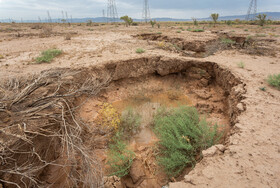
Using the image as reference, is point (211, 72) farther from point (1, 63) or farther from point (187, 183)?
point (1, 63)

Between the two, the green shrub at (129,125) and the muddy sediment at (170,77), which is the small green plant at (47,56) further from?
the green shrub at (129,125)

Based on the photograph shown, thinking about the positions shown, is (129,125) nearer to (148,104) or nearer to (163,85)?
(148,104)

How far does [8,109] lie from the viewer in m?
2.41

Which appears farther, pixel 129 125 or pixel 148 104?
pixel 148 104

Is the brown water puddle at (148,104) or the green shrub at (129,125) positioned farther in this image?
the brown water puddle at (148,104)

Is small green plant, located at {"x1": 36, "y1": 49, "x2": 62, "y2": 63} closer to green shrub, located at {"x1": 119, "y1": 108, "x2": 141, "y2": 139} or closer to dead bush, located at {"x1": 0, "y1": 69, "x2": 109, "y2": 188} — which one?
dead bush, located at {"x1": 0, "y1": 69, "x2": 109, "y2": 188}

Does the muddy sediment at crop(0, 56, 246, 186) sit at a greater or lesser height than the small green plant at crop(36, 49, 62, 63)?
lesser

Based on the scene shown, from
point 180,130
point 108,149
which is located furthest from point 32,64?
Answer: point 180,130

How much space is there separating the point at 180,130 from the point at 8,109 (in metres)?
3.54

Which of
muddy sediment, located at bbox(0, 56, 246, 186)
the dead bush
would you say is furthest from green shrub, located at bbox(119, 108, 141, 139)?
the dead bush

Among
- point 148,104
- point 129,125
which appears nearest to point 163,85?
point 148,104

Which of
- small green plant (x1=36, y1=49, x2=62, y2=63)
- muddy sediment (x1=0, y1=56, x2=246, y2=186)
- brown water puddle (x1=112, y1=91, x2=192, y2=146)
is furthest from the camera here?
small green plant (x1=36, y1=49, x2=62, y2=63)

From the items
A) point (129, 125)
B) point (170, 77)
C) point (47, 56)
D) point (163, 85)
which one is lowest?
point (129, 125)

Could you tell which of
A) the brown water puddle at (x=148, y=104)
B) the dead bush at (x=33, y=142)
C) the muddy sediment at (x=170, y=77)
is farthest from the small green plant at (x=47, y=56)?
the brown water puddle at (x=148, y=104)
